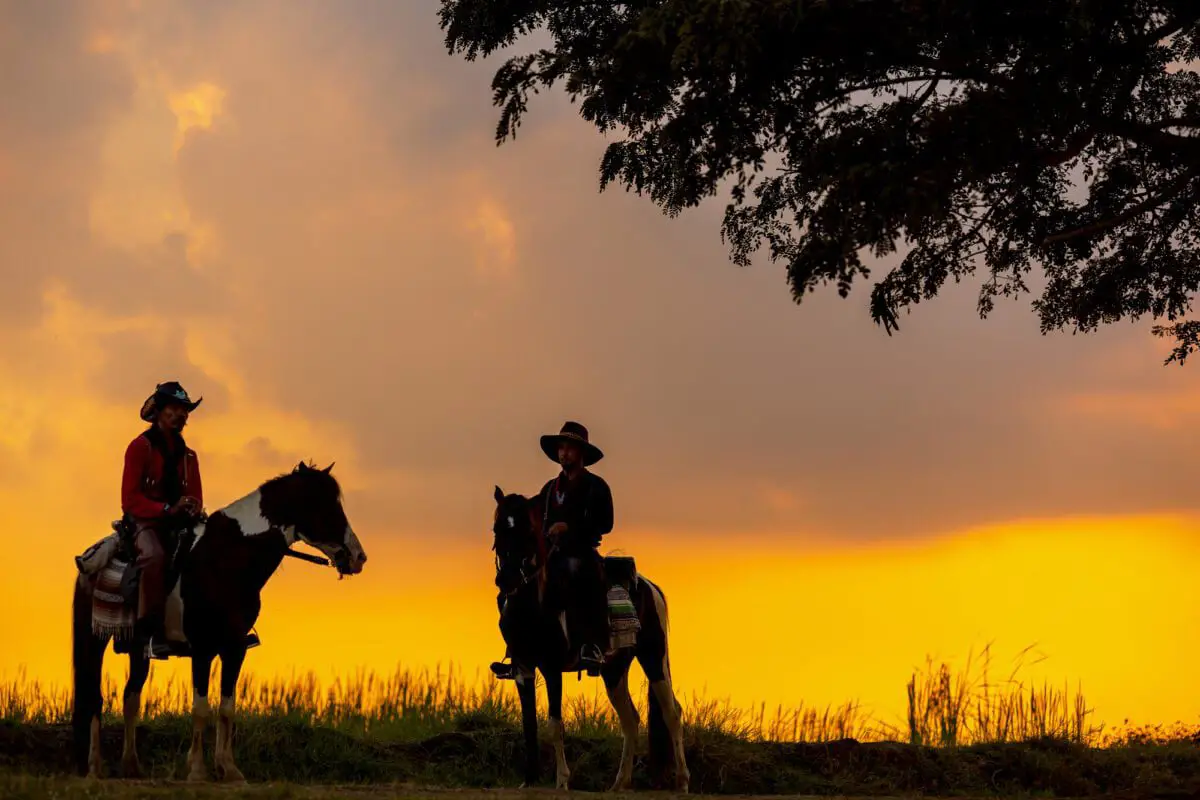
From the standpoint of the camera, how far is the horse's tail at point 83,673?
14.9 metres

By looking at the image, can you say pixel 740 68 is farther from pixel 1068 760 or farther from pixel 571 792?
pixel 1068 760

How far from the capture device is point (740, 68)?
50.4 feet

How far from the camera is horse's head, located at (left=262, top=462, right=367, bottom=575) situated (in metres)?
14.3

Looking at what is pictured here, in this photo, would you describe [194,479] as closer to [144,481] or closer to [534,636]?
[144,481]

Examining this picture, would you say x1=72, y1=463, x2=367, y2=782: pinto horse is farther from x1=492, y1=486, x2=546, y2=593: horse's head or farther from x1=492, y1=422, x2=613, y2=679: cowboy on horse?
x1=492, y1=422, x2=613, y2=679: cowboy on horse

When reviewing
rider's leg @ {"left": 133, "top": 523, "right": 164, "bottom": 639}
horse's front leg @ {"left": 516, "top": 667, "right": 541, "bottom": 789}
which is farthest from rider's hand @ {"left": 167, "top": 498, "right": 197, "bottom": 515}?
horse's front leg @ {"left": 516, "top": 667, "right": 541, "bottom": 789}

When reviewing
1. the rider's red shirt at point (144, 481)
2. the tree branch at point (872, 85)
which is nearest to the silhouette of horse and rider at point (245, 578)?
the rider's red shirt at point (144, 481)

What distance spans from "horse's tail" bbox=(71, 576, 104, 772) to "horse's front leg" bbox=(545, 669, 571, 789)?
4627 mm

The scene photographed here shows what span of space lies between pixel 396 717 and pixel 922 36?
10.4 m

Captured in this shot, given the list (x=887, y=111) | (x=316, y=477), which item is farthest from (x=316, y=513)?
(x=887, y=111)

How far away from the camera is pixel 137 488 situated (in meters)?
14.6

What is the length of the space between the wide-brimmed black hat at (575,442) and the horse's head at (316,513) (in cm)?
223

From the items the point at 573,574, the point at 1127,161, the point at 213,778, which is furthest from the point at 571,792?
the point at 1127,161

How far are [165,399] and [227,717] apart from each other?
326 centimetres
